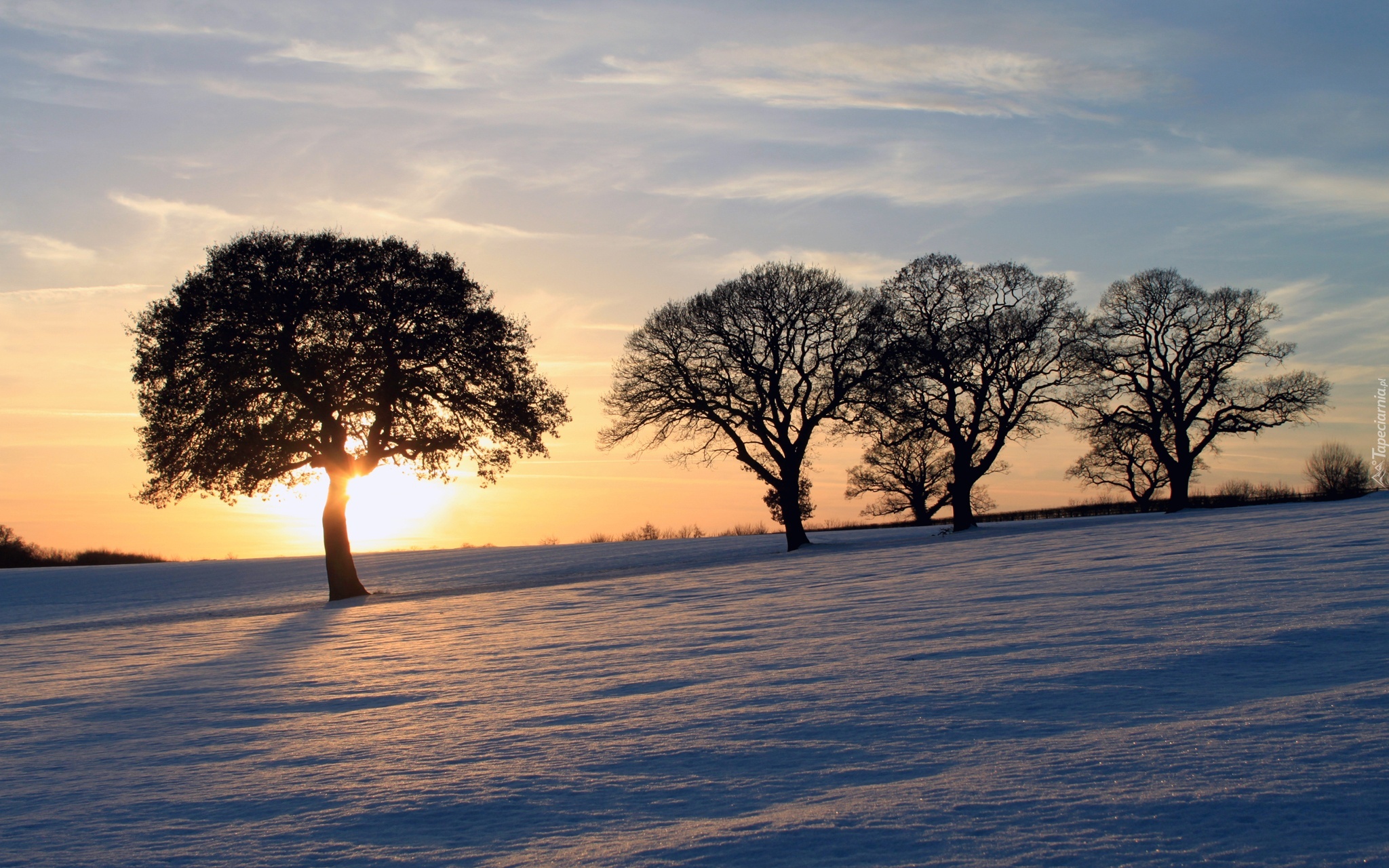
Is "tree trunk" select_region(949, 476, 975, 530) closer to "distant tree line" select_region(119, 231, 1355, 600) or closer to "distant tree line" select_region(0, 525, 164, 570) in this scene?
"distant tree line" select_region(119, 231, 1355, 600)

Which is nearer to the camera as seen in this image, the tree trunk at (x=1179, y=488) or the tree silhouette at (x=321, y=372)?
the tree silhouette at (x=321, y=372)

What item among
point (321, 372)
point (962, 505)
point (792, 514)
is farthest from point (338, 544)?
point (962, 505)

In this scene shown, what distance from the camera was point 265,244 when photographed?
26.4 meters

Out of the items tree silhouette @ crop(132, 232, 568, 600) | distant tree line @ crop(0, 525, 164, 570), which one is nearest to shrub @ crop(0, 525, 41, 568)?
distant tree line @ crop(0, 525, 164, 570)

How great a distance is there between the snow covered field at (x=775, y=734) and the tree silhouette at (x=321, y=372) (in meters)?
12.2

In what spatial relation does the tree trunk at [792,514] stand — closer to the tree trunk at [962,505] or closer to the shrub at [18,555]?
the tree trunk at [962,505]

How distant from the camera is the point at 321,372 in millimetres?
25625

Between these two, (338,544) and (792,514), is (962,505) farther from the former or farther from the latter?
(338,544)

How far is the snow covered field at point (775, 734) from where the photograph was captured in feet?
13.4

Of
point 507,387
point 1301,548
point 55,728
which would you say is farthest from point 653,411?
point 55,728

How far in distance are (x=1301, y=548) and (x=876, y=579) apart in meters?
6.78

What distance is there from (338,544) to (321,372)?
5270mm

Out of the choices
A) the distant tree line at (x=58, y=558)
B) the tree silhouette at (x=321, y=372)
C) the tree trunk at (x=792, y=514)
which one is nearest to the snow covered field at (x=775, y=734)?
the tree silhouette at (x=321, y=372)

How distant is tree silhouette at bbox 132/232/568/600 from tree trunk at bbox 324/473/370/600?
4cm
